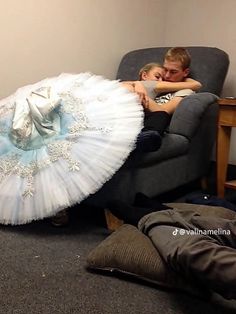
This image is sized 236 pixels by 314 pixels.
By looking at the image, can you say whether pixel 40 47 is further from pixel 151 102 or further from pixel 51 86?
pixel 151 102

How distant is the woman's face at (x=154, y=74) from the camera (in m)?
2.07

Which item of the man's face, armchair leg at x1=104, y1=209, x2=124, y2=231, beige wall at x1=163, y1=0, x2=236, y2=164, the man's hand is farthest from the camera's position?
beige wall at x1=163, y1=0, x2=236, y2=164

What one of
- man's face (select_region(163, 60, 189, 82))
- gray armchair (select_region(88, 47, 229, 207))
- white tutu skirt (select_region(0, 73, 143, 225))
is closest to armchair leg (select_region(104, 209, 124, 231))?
gray armchair (select_region(88, 47, 229, 207))

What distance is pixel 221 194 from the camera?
6.36ft

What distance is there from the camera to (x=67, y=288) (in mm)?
1051

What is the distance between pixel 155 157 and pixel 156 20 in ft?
4.85

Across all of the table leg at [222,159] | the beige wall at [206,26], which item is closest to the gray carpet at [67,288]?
the table leg at [222,159]

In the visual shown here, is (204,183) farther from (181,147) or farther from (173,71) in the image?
(173,71)

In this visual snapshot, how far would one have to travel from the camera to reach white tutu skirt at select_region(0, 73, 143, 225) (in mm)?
A: 1354

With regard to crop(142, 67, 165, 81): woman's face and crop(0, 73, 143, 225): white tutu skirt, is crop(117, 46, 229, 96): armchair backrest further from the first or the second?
crop(0, 73, 143, 225): white tutu skirt

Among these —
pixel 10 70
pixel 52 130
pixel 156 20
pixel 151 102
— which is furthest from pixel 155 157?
pixel 156 20

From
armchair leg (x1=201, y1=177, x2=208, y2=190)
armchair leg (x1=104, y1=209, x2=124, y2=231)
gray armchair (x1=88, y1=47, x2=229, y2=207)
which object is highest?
gray armchair (x1=88, y1=47, x2=229, y2=207)

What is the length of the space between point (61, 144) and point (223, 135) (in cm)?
86

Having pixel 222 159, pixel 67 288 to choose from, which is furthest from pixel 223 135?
pixel 67 288
